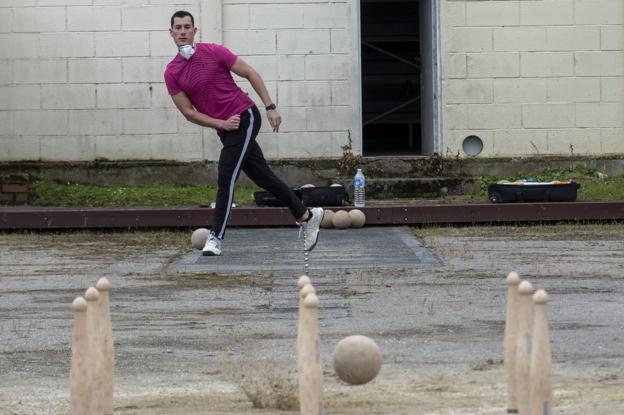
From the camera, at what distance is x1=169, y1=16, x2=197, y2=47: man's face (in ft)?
36.4

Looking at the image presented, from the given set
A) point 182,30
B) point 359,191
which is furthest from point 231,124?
point 359,191

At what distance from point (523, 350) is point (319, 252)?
7.47 meters

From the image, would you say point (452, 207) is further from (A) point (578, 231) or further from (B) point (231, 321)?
(B) point (231, 321)

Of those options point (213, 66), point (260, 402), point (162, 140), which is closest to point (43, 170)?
point (162, 140)

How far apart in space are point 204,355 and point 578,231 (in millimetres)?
8011

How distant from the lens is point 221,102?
36.8 ft

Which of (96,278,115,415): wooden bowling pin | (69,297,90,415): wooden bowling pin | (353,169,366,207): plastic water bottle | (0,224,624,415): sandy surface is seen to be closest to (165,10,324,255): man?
(0,224,624,415): sandy surface

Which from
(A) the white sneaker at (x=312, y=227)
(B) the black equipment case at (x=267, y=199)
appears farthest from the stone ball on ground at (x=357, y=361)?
(B) the black equipment case at (x=267, y=199)

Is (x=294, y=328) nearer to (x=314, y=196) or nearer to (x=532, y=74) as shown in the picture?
(x=314, y=196)

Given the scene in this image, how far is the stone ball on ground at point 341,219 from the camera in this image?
1530 centimetres

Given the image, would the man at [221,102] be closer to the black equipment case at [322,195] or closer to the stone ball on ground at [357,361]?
the black equipment case at [322,195]

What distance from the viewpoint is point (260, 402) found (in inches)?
241

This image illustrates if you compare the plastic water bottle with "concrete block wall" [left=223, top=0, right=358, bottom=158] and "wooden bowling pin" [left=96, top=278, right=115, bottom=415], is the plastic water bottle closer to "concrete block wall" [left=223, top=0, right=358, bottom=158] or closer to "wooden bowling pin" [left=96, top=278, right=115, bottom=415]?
"concrete block wall" [left=223, top=0, right=358, bottom=158]

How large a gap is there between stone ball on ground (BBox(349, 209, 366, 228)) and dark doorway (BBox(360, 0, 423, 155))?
272 inches
